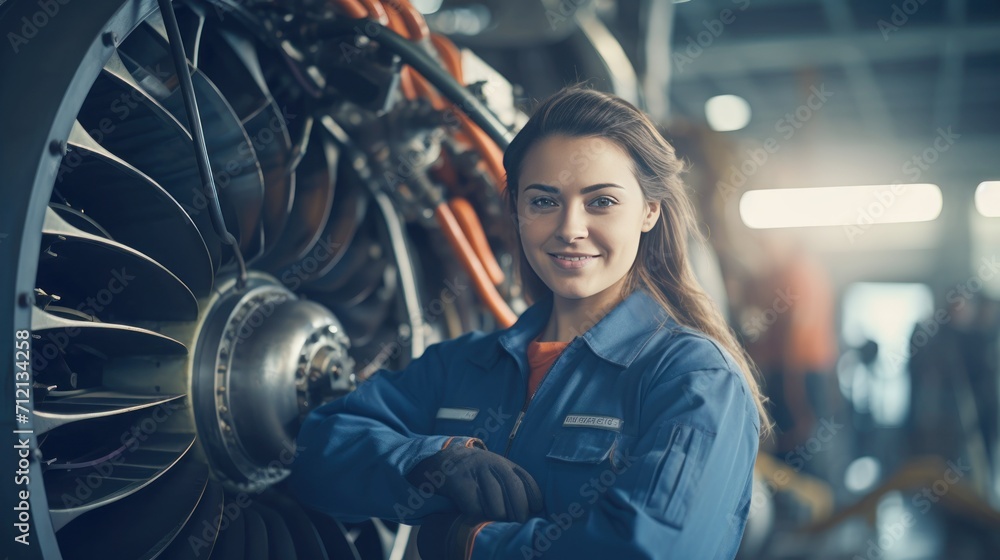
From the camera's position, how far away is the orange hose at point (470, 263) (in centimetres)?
206

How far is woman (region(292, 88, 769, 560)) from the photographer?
1070 millimetres

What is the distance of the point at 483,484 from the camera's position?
46.2 inches

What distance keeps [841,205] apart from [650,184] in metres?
11.9

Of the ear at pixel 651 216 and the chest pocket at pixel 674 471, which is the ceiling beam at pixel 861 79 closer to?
the ear at pixel 651 216

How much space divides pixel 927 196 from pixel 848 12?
235 inches

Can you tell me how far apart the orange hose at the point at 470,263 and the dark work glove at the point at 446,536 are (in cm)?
85

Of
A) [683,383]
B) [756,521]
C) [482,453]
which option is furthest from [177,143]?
[756,521]

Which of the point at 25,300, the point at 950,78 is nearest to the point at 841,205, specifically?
the point at 950,78

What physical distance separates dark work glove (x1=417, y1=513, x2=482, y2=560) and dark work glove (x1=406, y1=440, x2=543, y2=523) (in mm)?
21

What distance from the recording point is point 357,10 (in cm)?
178

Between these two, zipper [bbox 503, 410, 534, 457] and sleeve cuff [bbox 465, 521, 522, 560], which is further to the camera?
zipper [bbox 503, 410, 534, 457]

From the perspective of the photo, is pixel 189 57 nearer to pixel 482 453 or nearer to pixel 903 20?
pixel 482 453

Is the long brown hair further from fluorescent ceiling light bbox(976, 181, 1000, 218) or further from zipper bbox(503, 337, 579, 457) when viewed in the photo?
fluorescent ceiling light bbox(976, 181, 1000, 218)

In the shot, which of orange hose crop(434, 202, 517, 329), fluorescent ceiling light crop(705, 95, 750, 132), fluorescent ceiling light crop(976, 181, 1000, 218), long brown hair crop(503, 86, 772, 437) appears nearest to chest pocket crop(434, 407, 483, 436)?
long brown hair crop(503, 86, 772, 437)
